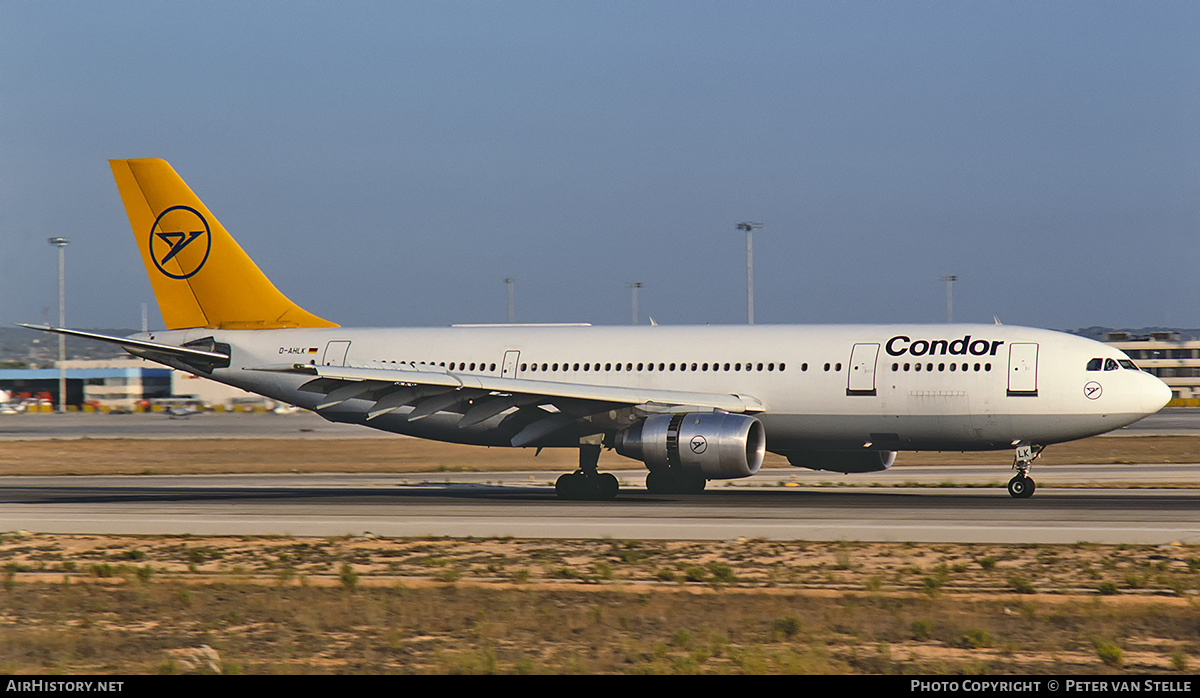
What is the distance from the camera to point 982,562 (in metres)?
18.1

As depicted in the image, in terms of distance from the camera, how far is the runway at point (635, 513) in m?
22.2

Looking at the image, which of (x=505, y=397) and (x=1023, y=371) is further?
(x=505, y=397)

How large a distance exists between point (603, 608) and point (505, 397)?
15.5 meters

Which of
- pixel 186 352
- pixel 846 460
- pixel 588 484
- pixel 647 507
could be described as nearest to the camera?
pixel 647 507

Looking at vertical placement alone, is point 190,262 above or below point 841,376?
above

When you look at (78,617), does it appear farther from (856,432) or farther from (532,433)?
(856,432)

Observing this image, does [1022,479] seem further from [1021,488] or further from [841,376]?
[841,376]

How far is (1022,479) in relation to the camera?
28.9 meters

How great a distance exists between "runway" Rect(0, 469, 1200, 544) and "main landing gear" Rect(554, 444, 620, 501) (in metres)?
0.35

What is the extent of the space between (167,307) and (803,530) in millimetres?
21248

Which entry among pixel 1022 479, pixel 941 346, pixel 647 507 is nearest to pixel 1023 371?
pixel 941 346

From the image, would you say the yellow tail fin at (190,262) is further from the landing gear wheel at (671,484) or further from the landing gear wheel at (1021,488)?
the landing gear wheel at (1021,488)

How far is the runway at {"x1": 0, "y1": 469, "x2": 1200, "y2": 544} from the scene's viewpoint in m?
22.2

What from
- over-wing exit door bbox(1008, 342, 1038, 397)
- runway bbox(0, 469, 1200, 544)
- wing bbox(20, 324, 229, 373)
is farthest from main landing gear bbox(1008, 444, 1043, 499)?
wing bbox(20, 324, 229, 373)
